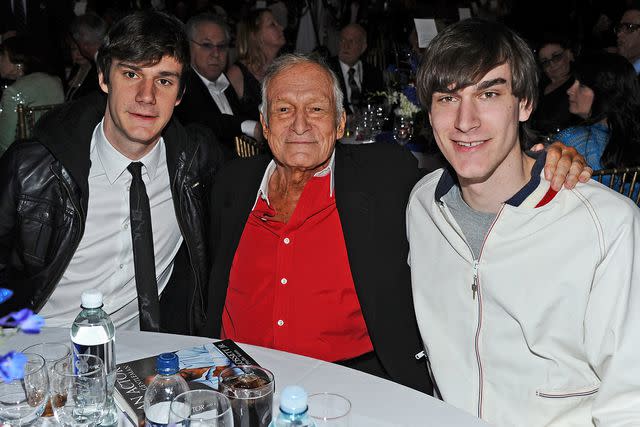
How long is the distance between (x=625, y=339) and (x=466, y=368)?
1.41 ft

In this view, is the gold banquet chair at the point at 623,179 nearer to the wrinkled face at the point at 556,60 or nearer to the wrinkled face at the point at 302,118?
the wrinkled face at the point at 302,118

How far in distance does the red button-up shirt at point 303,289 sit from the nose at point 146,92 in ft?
1.99

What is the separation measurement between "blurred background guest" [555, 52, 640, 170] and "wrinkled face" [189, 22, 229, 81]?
2.66 meters

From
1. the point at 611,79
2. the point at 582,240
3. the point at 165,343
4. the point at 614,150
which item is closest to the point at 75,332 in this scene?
the point at 165,343

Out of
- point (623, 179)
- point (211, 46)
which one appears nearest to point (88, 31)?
point (211, 46)

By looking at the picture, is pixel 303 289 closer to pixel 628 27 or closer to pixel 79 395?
pixel 79 395

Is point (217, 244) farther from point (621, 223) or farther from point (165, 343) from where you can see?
point (621, 223)

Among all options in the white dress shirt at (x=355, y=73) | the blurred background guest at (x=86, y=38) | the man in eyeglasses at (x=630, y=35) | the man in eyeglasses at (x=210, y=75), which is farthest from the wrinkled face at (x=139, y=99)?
the white dress shirt at (x=355, y=73)

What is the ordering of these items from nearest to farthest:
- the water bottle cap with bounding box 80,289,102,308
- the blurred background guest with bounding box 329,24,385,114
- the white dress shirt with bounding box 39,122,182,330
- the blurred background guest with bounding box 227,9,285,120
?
1. the water bottle cap with bounding box 80,289,102,308
2. the white dress shirt with bounding box 39,122,182,330
3. the blurred background guest with bounding box 227,9,285,120
4. the blurred background guest with bounding box 329,24,385,114

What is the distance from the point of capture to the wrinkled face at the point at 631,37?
6.08m

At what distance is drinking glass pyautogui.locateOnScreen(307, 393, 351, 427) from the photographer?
1255 mm

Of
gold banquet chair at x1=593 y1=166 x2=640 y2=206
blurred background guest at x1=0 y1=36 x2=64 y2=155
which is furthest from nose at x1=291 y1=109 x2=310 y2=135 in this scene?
blurred background guest at x1=0 y1=36 x2=64 y2=155

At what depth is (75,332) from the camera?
5.39 feet

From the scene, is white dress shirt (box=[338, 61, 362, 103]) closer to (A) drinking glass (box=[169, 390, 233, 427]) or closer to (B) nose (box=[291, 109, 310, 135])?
(B) nose (box=[291, 109, 310, 135])
